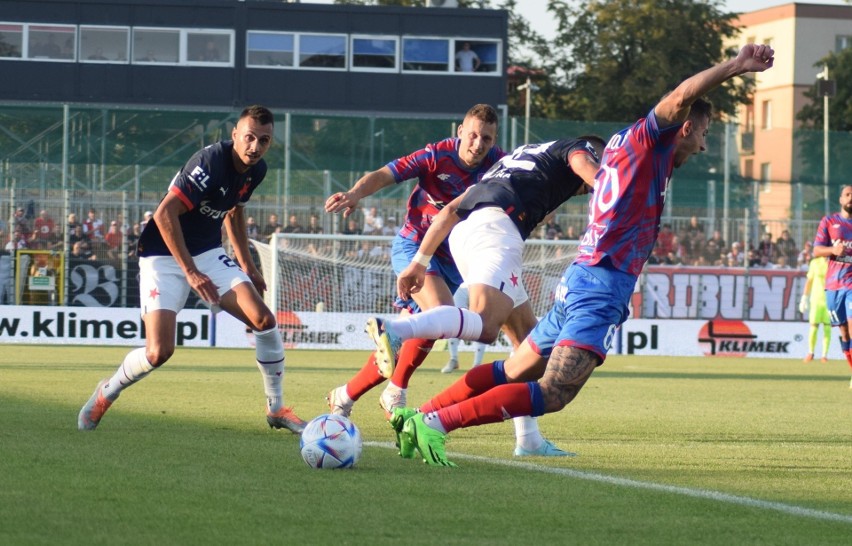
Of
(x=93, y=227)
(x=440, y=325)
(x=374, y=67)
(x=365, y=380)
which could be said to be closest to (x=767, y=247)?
(x=93, y=227)

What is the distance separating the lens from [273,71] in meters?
42.7

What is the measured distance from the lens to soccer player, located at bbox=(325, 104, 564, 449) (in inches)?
350

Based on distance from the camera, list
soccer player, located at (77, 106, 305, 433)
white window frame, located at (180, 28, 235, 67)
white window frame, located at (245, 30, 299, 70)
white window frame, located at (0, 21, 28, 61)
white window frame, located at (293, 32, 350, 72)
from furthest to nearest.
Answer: white window frame, located at (293, 32, 350, 72) < white window frame, located at (245, 30, 299, 70) < white window frame, located at (180, 28, 235, 67) < white window frame, located at (0, 21, 28, 61) < soccer player, located at (77, 106, 305, 433)

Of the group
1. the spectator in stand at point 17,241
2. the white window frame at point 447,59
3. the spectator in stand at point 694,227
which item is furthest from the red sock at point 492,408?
the white window frame at point 447,59

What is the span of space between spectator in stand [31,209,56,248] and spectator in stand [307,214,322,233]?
4.68 m

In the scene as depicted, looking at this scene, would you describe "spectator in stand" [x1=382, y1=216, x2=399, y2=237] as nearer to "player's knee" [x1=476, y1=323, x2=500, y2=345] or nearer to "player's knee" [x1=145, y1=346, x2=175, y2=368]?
"player's knee" [x1=145, y1=346, x2=175, y2=368]

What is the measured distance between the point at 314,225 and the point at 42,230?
497 centimetres

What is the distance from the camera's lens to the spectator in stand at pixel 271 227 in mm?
26234

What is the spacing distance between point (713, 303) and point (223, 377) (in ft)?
46.3

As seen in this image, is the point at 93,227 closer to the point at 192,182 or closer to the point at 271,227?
the point at 271,227

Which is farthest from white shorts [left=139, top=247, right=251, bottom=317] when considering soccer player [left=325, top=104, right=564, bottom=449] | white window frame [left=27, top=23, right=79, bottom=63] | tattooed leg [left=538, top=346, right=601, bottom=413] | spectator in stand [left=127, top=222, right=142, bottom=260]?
white window frame [left=27, top=23, right=79, bottom=63]

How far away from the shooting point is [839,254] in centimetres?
1517

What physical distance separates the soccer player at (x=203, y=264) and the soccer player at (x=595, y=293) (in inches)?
80.1

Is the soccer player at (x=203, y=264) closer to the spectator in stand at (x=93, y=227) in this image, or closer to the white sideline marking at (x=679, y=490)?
the white sideline marking at (x=679, y=490)
